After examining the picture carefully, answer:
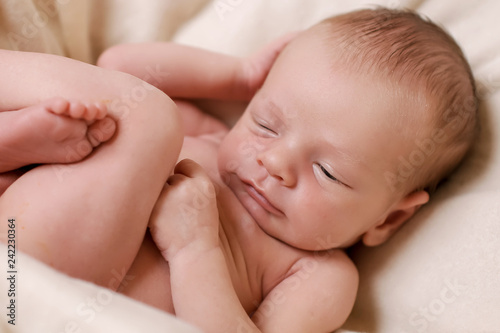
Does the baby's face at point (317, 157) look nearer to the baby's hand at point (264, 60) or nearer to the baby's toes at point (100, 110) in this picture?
the baby's hand at point (264, 60)

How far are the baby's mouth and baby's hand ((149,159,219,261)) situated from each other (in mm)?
154

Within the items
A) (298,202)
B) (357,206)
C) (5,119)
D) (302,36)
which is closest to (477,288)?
(357,206)

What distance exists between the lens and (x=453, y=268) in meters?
Answer: 1.20

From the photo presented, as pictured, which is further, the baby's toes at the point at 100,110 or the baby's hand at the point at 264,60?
the baby's hand at the point at 264,60

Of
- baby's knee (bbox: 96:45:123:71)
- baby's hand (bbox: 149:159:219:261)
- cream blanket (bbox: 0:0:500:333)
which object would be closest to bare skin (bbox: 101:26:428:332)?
baby's hand (bbox: 149:159:219:261)

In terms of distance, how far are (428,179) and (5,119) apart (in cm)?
96

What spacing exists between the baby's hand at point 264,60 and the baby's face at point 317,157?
254 mm

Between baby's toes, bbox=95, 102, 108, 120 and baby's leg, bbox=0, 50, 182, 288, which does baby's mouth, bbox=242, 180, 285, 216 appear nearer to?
baby's leg, bbox=0, 50, 182, 288

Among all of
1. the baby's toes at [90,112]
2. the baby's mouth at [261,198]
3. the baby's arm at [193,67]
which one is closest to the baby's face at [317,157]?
the baby's mouth at [261,198]

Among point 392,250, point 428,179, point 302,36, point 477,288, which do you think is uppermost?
point 302,36

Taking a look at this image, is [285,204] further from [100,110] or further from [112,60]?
[112,60]

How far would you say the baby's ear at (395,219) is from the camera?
124 centimetres

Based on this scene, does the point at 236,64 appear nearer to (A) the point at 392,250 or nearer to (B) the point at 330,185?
(B) the point at 330,185

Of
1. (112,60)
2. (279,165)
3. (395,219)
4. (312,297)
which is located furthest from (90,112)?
(395,219)
